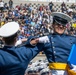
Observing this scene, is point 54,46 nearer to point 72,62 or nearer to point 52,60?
point 52,60

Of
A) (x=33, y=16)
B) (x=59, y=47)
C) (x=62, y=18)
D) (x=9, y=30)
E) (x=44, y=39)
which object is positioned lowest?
(x=33, y=16)

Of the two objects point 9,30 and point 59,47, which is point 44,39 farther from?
point 9,30

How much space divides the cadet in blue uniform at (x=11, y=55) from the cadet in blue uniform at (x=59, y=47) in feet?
2.36

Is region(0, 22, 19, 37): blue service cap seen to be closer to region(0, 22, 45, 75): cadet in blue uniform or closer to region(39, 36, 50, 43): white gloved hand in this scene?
region(0, 22, 45, 75): cadet in blue uniform

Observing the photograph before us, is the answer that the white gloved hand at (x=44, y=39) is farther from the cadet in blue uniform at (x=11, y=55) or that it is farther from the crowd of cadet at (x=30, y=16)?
the crowd of cadet at (x=30, y=16)

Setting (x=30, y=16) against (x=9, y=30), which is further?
(x=30, y=16)

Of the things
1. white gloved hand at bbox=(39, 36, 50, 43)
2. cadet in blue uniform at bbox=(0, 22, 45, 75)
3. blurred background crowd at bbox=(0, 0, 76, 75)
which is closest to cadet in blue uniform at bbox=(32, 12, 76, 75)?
white gloved hand at bbox=(39, 36, 50, 43)

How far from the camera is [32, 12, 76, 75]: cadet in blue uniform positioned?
4.48 meters

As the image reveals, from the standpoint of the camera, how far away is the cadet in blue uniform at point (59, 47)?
4.48 m

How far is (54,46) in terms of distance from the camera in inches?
180

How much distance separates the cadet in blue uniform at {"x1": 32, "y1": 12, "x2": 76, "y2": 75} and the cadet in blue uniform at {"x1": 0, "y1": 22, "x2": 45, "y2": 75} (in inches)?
28.4

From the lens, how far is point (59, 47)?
15.1 ft

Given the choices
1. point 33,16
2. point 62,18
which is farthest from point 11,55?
point 33,16

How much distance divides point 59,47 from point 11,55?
1.04 m
